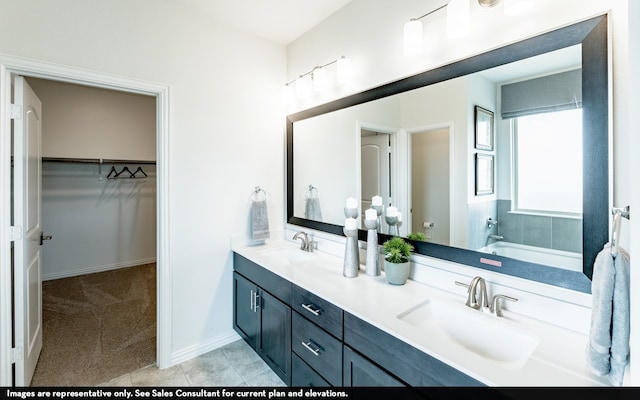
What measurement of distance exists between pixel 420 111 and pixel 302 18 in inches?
51.0

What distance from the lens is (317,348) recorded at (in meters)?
1.59

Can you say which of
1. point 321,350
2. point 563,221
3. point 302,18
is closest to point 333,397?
point 321,350

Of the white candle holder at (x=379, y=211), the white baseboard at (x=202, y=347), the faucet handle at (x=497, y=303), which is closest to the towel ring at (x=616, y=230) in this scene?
the faucet handle at (x=497, y=303)

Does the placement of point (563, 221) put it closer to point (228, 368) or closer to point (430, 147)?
point (430, 147)

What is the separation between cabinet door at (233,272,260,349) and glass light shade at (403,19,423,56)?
1828 millimetres

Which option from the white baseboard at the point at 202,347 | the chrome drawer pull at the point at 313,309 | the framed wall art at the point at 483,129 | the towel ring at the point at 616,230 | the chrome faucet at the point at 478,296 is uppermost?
the framed wall art at the point at 483,129

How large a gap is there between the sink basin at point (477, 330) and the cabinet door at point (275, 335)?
80 cm

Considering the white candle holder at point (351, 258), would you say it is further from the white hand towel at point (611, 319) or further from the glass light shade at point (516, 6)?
the glass light shade at point (516, 6)

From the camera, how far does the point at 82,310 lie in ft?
10.0

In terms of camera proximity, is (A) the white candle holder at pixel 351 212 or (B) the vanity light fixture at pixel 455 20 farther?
(A) the white candle holder at pixel 351 212

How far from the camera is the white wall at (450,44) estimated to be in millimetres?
1037

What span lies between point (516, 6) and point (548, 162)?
670mm

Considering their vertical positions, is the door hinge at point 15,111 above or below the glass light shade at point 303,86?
below

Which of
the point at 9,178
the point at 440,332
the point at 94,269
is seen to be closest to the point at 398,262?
the point at 440,332
